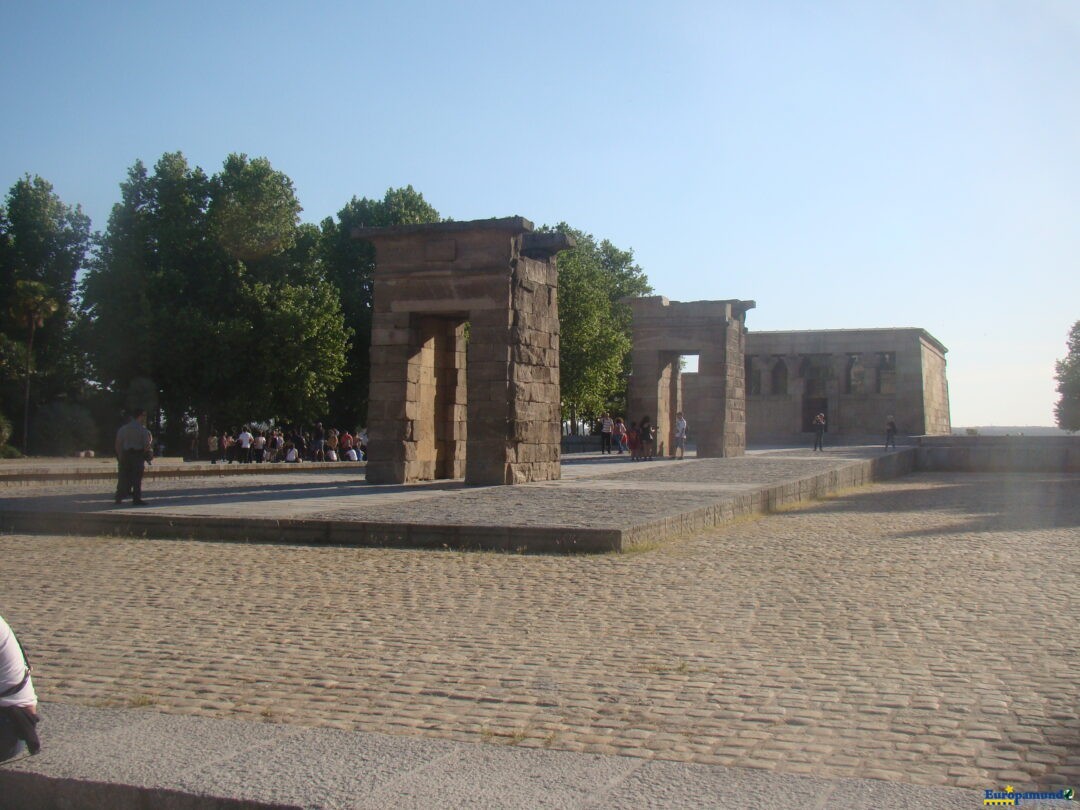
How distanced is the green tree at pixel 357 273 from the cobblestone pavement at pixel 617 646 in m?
39.0

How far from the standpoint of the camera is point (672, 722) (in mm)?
5277

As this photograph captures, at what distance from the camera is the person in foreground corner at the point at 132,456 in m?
16.4

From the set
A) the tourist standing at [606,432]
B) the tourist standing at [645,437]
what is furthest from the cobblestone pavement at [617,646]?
the tourist standing at [606,432]

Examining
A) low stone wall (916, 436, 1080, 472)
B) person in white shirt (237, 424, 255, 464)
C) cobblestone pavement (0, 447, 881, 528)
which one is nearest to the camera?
cobblestone pavement (0, 447, 881, 528)

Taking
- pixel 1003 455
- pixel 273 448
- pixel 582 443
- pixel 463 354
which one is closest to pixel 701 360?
pixel 1003 455

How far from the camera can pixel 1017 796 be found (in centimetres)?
407

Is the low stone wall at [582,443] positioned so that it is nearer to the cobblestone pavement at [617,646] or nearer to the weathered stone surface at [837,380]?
the weathered stone surface at [837,380]

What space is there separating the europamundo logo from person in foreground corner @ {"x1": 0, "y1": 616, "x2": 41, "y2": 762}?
12.5 ft

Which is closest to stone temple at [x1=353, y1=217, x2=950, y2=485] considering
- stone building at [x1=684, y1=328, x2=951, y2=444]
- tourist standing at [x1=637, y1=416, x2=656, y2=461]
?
tourist standing at [x1=637, y1=416, x2=656, y2=461]

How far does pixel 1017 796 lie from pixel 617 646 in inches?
127

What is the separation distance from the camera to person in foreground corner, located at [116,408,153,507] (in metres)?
16.4

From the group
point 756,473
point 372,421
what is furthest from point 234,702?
point 756,473

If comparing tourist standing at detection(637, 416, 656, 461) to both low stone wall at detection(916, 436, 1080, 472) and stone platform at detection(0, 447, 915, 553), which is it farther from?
stone platform at detection(0, 447, 915, 553)

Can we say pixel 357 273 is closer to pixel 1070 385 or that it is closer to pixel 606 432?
pixel 606 432
